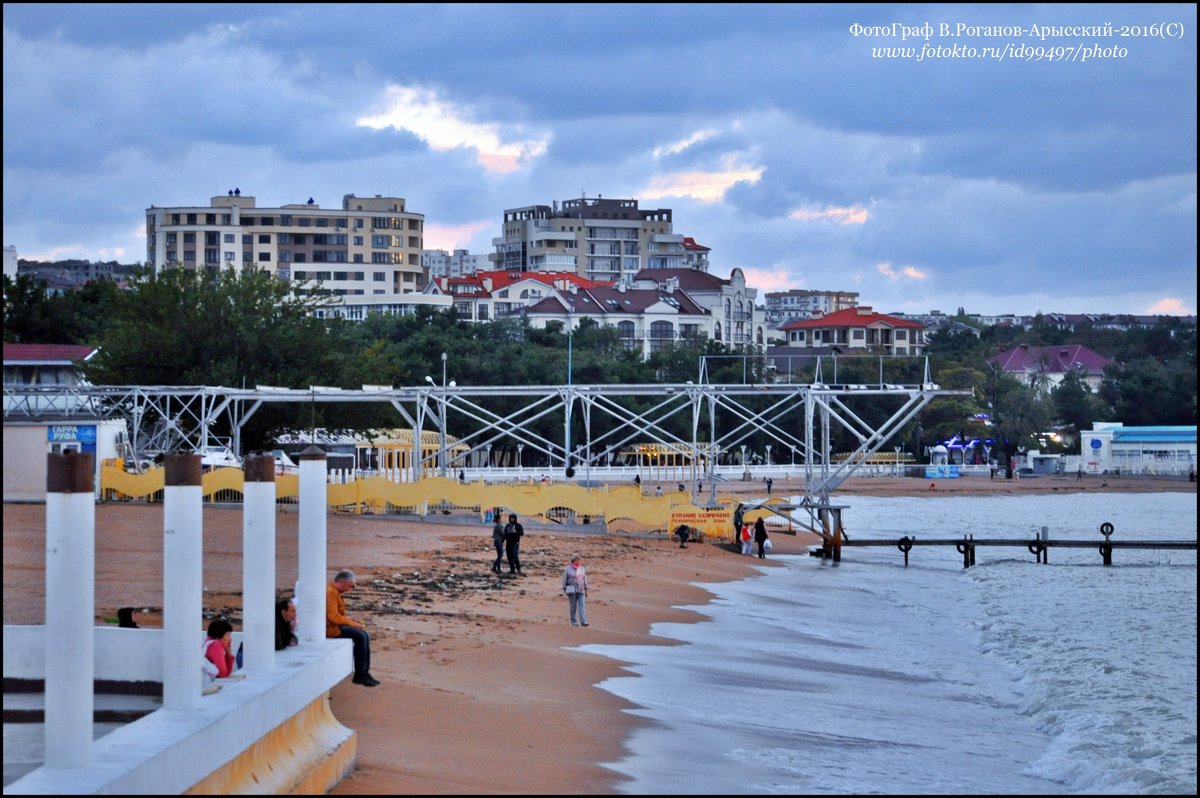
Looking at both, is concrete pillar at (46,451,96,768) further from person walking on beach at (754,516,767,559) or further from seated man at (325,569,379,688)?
person walking on beach at (754,516,767,559)

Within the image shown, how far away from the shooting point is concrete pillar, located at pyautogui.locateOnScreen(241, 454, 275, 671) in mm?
11500

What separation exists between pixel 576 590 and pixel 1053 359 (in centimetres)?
12223

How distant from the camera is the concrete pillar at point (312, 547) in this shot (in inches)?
514

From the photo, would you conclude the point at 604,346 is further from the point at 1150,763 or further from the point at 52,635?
the point at 52,635

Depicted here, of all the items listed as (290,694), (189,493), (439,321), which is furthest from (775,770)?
(439,321)

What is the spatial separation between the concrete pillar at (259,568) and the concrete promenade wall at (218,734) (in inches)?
7.4

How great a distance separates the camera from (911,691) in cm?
2158

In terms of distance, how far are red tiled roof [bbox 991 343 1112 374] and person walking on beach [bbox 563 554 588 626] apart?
351ft

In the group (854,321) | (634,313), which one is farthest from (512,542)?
(854,321)

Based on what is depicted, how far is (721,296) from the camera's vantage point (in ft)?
522

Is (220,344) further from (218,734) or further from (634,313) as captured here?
(634,313)

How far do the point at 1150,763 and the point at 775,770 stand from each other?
659cm

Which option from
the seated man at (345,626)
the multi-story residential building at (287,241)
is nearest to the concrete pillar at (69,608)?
the seated man at (345,626)

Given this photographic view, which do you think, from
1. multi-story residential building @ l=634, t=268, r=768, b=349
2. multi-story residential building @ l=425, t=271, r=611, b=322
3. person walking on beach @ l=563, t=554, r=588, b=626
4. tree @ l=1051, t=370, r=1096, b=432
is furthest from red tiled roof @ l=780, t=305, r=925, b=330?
person walking on beach @ l=563, t=554, r=588, b=626
